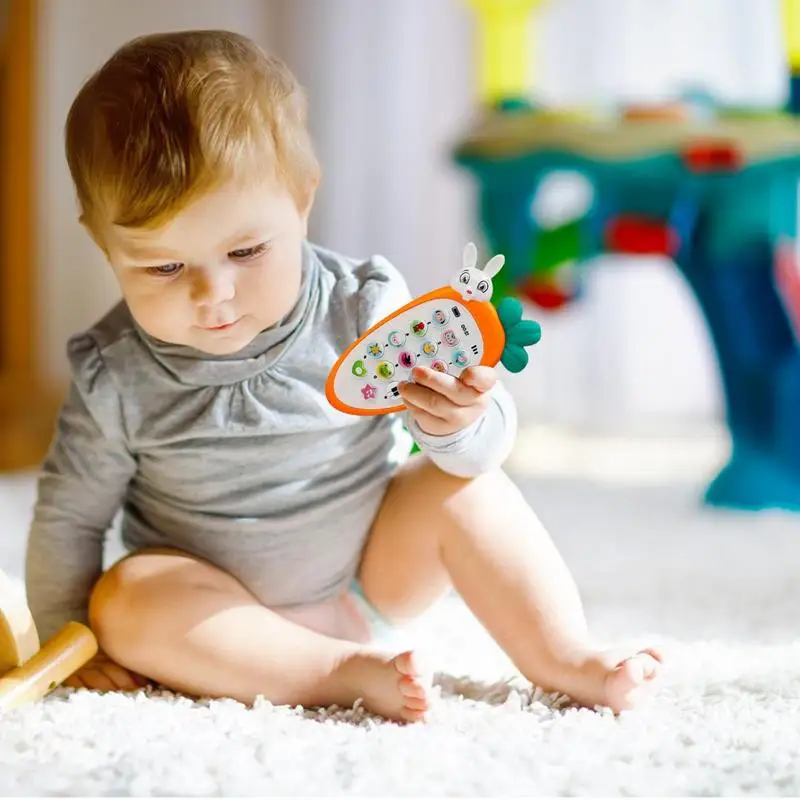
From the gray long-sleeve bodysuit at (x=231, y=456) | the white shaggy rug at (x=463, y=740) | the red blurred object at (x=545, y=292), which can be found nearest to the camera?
the white shaggy rug at (x=463, y=740)

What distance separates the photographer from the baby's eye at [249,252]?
733mm

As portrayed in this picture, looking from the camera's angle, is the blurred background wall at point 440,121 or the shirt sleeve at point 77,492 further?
the blurred background wall at point 440,121

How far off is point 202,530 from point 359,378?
0.16 m

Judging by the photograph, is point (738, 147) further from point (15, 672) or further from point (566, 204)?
point (15, 672)

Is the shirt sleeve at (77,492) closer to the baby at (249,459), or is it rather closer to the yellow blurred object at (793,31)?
the baby at (249,459)

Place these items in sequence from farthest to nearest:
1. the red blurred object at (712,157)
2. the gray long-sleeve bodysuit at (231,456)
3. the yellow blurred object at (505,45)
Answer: the yellow blurred object at (505,45), the red blurred object at (712,157), the gray long-sleeve bodysuit at (231,456)

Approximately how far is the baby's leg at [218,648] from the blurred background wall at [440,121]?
1.71m

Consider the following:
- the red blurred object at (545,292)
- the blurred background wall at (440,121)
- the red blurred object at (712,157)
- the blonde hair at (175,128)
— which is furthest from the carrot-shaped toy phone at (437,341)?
the blurred background wall at (440,121)

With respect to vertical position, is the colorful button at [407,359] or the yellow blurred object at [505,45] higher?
the yellow blurred object at [505,45]

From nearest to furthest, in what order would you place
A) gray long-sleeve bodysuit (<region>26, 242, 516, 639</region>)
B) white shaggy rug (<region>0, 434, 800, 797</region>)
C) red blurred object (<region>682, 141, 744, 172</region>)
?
white shaggy rug (<region>0, 434, 800, 797</region>) < gray long-sleeve bodysuit (<region>26, 242, 516, 639</region>) < red blurred object (<region>682, 141, 744, 172</region>)

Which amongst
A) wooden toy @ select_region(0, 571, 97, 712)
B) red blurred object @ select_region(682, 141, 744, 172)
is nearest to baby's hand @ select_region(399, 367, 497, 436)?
wooden toy @ select_region(0, 571, 97, 712)

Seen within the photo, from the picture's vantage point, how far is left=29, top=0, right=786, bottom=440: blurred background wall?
2.56 meters

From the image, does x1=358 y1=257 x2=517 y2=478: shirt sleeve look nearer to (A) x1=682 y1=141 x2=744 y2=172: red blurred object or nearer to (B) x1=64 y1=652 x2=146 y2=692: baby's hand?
(B) x1=64 y1=652 x2=146 y2=692: baby's hand

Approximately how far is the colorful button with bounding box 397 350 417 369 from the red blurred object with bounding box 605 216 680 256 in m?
1.10
